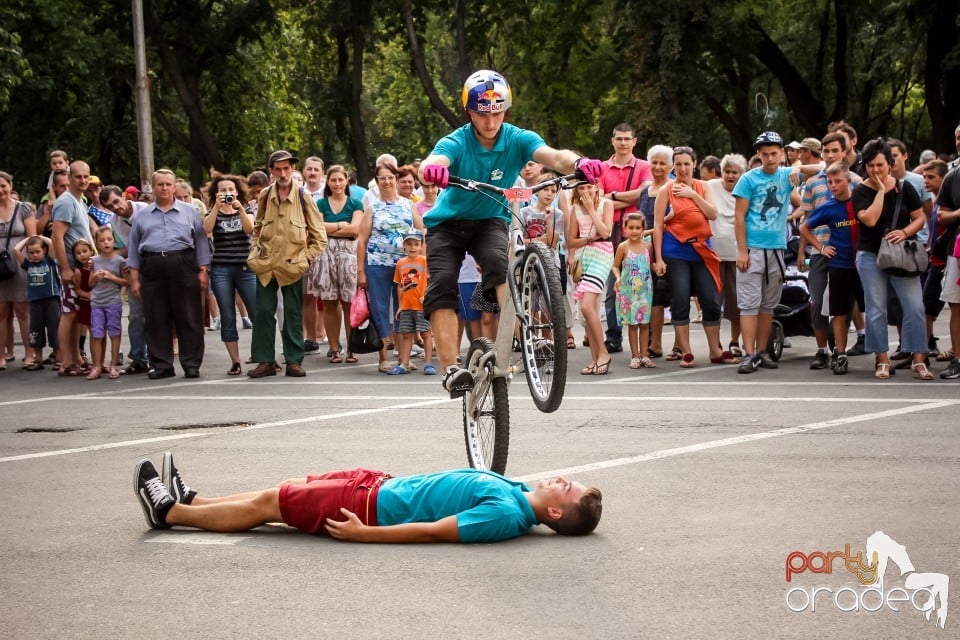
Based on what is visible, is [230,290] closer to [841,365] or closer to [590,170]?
[841,365]

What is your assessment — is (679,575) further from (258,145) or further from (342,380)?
(258,145)

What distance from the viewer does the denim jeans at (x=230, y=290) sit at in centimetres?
1468

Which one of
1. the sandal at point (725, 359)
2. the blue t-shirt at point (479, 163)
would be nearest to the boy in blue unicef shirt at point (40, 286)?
the sandal at point (725, 359)

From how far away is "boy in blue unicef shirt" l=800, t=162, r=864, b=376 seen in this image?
12680 mm

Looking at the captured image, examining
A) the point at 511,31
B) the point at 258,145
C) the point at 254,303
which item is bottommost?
the point at 254,303

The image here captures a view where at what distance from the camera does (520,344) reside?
795 centimetres

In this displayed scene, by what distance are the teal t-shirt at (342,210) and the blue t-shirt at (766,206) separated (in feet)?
15.1

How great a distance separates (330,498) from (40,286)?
402 inches

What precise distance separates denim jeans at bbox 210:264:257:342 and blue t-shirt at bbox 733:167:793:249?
17.4ft

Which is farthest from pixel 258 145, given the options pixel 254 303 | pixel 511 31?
pixel 254 303

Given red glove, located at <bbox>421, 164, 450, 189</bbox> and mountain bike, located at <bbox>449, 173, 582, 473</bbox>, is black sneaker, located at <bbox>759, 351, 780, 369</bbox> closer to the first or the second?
mountain bike, located at <bbox>449, 173, 582, 473</bbox>

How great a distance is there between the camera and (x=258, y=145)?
4328cm

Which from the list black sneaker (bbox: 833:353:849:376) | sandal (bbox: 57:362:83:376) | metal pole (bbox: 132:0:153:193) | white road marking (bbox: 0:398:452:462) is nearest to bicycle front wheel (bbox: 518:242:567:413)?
white road marking (bbox: 0:398:452:462)

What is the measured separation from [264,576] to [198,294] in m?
9.02
